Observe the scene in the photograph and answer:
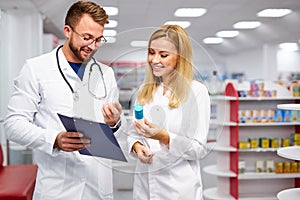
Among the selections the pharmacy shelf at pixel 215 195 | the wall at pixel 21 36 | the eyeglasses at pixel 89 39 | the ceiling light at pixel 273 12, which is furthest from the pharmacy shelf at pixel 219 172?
the eyeglasses at pixel 89 39

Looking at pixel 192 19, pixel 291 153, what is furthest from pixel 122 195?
pixel 192 19

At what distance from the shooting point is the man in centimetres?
166

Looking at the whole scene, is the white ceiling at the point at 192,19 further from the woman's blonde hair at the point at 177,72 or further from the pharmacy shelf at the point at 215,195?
the woman's blonde hair at the point at 177,72

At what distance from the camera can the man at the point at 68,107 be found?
1.66 meters

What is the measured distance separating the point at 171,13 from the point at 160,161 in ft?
13.9

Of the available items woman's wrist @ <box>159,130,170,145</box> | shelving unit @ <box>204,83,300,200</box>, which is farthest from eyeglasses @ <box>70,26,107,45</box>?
shelving unit @ <box>204,83,300,200</box>

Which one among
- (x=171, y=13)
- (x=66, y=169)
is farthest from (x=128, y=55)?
(x=171, y=13)

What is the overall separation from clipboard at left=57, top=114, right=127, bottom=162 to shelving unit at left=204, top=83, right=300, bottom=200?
10.7 feet

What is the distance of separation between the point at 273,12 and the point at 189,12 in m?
1.43

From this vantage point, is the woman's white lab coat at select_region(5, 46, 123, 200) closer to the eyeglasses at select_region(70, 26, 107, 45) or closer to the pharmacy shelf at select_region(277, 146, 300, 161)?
the eyeglasses at select_region(70, 26, 107, 45)

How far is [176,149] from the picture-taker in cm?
162

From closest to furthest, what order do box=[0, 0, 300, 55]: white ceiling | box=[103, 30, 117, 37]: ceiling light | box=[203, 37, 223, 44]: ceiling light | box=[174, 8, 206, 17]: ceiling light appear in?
box=[103, 30, 117, 37]: ceiling light, box=[0, 0, 300, 55]: white ceiling, box=[174, 8, 206, 17]: ceiling light, box=[203, 37, 223, 44]: ceiling light

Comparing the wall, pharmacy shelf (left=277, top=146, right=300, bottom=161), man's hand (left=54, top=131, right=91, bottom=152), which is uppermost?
the wall

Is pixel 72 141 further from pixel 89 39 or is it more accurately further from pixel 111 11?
pixel 111 11
